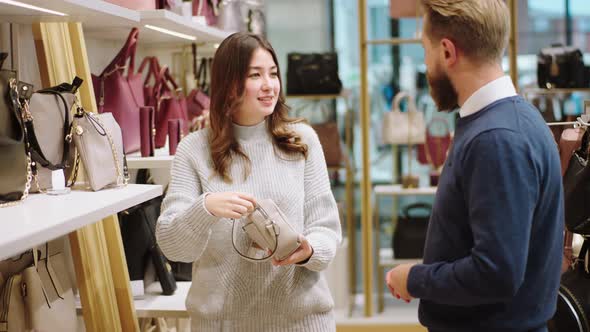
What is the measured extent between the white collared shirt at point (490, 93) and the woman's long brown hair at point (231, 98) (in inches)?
31.0

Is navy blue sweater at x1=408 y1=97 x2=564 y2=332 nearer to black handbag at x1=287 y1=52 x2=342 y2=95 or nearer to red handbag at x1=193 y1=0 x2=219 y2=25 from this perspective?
red handbag at x1=193 y1=0 x2=219 y2=25

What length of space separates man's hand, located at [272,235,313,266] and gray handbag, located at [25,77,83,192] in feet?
2.16

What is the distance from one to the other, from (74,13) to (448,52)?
103cm

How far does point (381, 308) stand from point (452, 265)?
4057mm

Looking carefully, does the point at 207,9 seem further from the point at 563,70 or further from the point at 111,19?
the point at 563,70

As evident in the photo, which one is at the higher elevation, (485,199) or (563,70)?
(563,70)

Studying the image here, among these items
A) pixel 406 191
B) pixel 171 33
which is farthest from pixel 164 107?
pixel 406 191

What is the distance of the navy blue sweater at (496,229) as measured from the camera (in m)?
1.59

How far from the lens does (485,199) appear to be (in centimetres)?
160

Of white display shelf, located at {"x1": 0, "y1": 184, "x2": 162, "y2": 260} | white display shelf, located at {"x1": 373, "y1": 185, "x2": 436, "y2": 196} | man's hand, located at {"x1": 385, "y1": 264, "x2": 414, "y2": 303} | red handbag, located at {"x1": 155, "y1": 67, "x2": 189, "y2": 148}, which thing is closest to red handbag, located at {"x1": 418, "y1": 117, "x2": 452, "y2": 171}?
white display shelf, located at {"x1": 373, "y1": 185, "x2": 436, "y2": 196}

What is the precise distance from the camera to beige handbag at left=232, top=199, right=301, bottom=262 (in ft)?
7.17

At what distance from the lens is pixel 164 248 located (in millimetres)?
2326

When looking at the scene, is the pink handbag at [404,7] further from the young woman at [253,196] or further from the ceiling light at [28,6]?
the ceiling light at [28,6]

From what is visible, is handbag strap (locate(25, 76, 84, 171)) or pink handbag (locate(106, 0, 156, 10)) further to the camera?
pink handbag (locate(106, 0, 156, 10))
